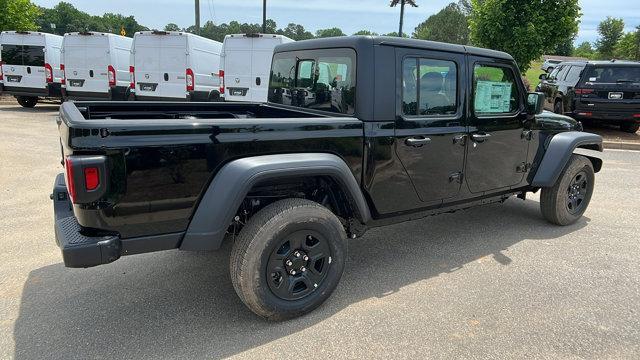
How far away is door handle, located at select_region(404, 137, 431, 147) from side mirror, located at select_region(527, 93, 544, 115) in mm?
1431

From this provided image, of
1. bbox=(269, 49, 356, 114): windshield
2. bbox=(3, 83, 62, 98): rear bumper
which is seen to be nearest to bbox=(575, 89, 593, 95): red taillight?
bbox=(269, 49, 356, 114): windshield

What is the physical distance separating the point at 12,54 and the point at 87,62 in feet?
9.77

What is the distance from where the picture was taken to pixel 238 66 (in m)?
11.7

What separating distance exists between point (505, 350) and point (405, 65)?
205 cm

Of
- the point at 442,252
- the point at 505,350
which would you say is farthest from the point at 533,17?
the point at 505,350

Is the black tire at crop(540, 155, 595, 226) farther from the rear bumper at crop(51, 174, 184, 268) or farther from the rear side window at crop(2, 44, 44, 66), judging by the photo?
the rear side window at crop(2, 44, 44, 66)

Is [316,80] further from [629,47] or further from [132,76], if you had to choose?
[629,47]

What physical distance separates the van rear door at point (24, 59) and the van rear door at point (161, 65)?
4.21 metres

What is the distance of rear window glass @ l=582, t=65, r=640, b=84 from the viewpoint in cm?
1062

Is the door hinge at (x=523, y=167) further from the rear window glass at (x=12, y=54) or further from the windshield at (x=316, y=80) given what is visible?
the rear window glass at (x=12, y=54)

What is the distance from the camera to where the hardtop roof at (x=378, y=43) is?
324 cm

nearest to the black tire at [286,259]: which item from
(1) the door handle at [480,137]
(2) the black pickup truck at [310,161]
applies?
(2) the black pickup truck at [310,161]

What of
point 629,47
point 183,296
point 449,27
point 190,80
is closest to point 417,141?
point 183,296

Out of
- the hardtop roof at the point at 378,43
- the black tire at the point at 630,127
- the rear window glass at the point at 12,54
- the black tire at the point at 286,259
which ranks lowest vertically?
the black tire at the point at 286,259
